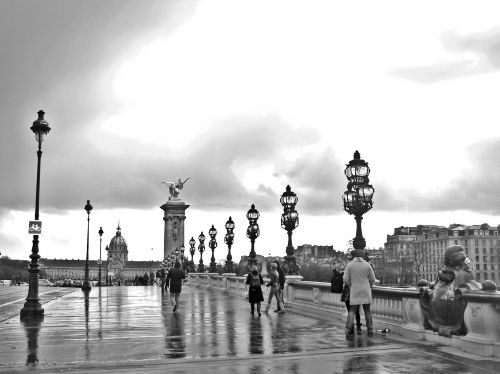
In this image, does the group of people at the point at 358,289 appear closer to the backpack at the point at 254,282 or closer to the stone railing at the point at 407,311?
the stone railing at the point at 407,311

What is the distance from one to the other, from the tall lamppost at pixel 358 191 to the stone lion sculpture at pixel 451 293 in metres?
6.77

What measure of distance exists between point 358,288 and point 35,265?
43.5ft

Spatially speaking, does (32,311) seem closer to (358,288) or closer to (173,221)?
(358,288)

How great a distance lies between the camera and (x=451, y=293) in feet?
39.9

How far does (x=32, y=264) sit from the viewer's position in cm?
2288

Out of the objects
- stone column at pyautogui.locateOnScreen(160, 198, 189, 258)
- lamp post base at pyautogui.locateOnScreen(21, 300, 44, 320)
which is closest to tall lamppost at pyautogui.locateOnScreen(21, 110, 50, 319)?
lamp post base at pyautogui.locateOnScreen(21, 300, 44, 320)

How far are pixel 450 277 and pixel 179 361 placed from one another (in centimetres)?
563

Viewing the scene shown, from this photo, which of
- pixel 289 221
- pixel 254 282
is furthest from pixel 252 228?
pixel 254 282

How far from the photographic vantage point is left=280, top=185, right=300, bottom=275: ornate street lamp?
2769 cm

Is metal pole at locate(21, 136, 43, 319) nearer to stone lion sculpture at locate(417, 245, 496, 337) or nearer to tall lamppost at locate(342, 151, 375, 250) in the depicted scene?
tall lamppost at locate(342, 151, 375, 250)

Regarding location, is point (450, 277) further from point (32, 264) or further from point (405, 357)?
point (32, 264)

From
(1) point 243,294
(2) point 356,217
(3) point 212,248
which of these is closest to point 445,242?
(3) point 212,248

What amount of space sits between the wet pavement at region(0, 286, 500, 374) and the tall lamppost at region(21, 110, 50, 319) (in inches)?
91.7

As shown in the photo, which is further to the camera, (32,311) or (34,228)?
(34,228)
